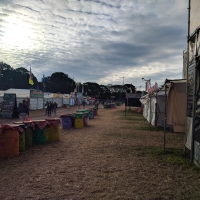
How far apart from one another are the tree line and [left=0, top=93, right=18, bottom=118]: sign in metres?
30.6

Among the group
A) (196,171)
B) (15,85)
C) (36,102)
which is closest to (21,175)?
(196,171)

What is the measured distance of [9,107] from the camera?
2275 cm

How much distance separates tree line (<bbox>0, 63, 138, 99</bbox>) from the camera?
81.9 meters

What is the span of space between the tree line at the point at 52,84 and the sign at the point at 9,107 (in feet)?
100

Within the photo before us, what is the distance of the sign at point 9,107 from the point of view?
22.6 meters

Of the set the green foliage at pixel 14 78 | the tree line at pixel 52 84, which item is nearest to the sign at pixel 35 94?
the tree line at pixel 52 84

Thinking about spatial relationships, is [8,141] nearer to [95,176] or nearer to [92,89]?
[95,176]

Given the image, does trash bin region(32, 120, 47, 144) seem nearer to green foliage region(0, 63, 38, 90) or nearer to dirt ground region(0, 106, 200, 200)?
dirt ground region(0, 106, 200, 200)

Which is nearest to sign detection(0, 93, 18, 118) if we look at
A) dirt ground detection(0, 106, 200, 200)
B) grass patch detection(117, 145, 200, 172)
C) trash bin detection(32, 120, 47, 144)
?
trash bin detection(32, 120, 47, 144)

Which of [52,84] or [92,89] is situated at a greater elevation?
[52,84]

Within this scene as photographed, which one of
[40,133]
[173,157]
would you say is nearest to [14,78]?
[40,133]

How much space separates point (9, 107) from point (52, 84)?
7700 centimetres

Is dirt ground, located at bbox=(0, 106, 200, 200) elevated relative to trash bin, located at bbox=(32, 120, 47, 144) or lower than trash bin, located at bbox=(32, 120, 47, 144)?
lower

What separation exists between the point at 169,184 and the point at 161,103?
11.4 m
